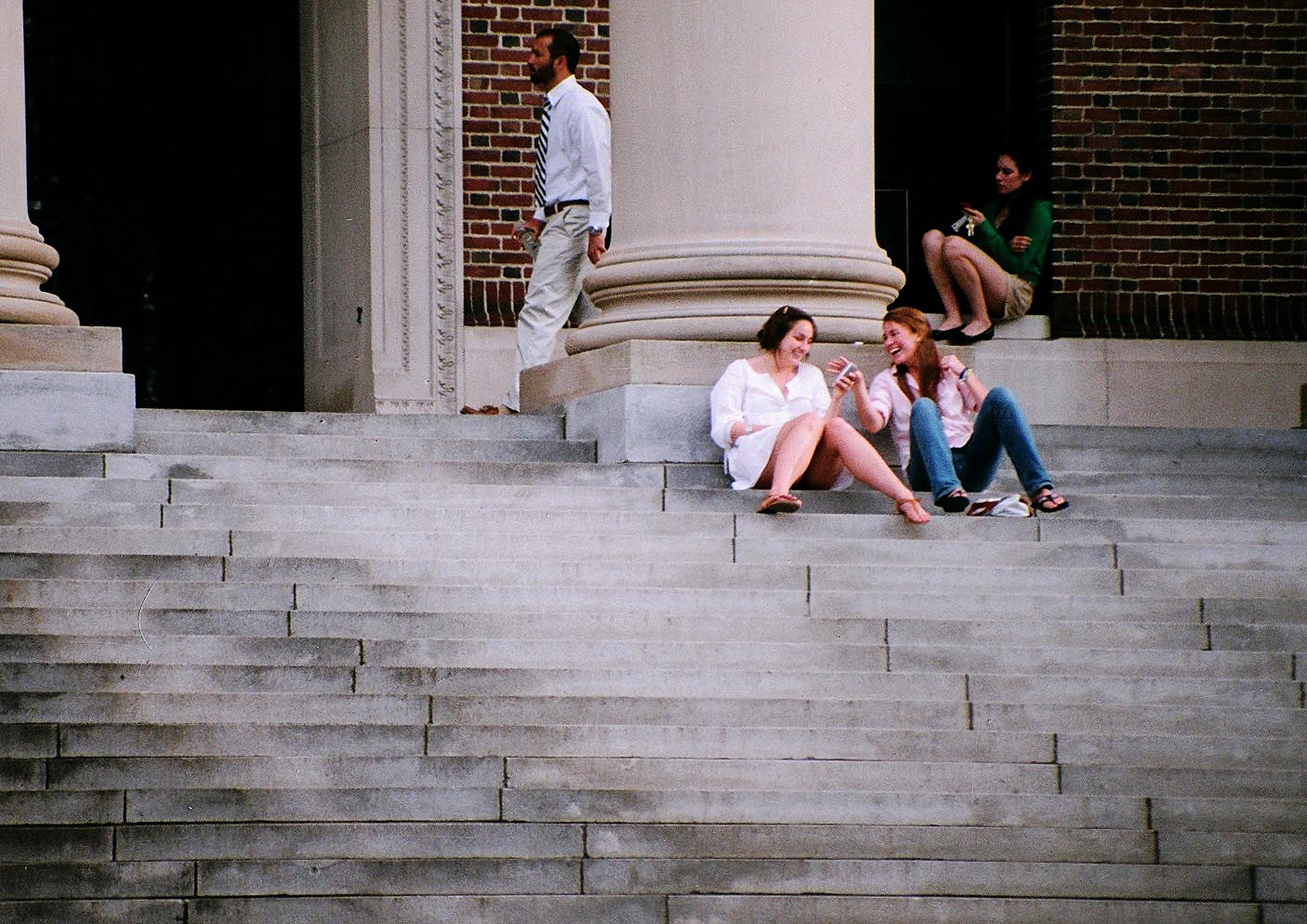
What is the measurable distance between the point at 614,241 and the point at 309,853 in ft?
15.2

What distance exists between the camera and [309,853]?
6922 millimetres

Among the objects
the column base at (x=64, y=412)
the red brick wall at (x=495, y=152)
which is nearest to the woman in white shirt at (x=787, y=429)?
the column base at (x=64, y=412)

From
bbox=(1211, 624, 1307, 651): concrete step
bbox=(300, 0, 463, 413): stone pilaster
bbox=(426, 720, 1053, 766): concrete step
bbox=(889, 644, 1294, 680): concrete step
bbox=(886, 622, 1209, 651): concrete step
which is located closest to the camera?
bbox=(426, 720, 1053, 766): concrete step

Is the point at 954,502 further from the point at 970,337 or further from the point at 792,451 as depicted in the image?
the point at 970,337

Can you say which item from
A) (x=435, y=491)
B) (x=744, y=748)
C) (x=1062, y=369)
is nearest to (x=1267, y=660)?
(x=744, y=748)

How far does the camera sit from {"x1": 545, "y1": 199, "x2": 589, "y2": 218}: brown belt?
1150 centimetres

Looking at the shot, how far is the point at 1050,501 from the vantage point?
9.38 metres

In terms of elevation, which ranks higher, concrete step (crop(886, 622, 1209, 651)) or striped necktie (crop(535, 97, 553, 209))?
striped necktie (crop(535, 97, 553, 209))

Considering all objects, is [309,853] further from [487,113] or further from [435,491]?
[487,113]

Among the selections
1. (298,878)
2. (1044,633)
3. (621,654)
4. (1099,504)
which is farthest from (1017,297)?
(298,878)

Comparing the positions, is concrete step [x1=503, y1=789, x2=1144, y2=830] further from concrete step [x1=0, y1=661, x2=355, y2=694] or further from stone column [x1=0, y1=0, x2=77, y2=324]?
→ stone column [x1=0, y1=0, x2=77, y2=324]

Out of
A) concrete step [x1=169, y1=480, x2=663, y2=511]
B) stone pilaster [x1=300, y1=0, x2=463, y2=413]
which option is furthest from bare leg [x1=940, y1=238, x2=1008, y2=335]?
concrete step [x1=169, y1=480, x2=663, y2=511]

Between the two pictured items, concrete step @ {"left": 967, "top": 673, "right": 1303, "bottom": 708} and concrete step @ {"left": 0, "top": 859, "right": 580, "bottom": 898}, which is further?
concrete step @ {"left": 967, "top": 673, "right": 1303, "bottom": 708}

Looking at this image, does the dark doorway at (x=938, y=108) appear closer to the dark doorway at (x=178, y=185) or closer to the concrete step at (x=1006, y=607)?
the dark doorway at (x=178, y=185)
